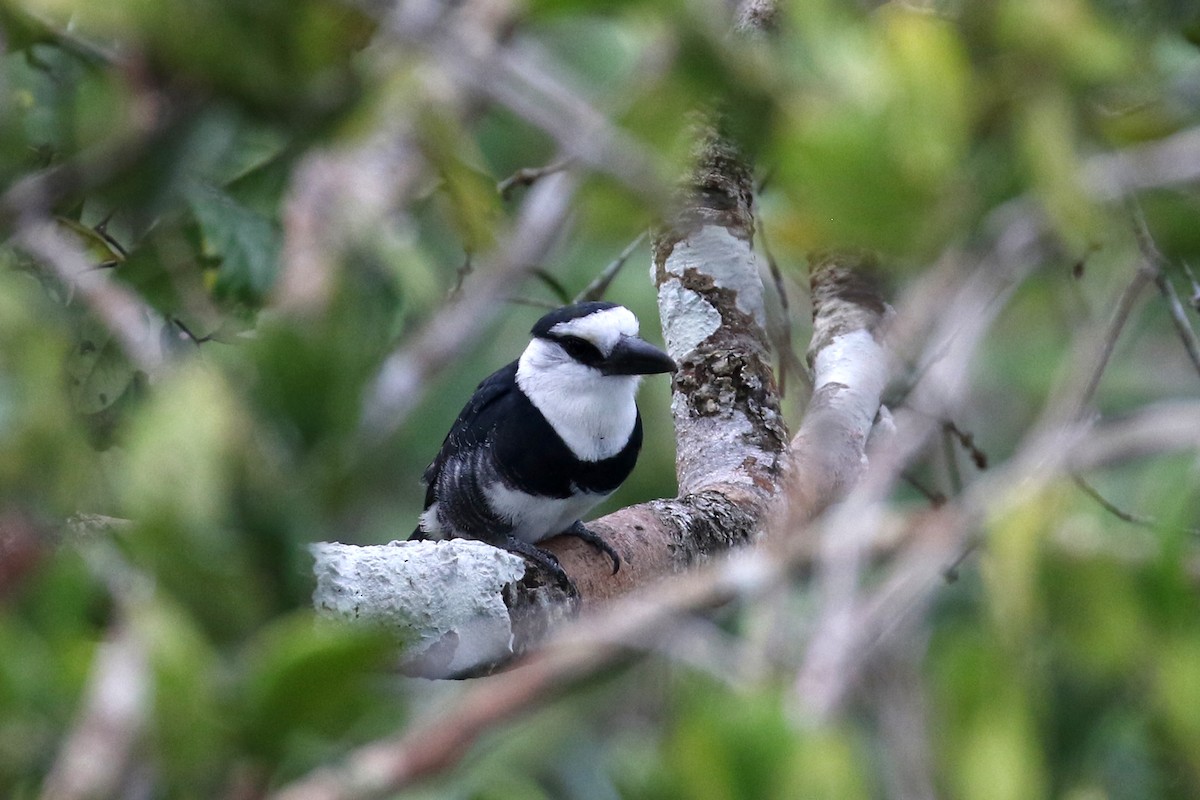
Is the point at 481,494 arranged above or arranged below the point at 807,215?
below

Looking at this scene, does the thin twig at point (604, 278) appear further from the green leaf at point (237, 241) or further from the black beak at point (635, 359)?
the green leaf at point (237, 241)

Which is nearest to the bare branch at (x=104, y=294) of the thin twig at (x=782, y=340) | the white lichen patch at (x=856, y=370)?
the thin twig at (x=782, y=340)

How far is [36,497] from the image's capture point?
0.89 meters

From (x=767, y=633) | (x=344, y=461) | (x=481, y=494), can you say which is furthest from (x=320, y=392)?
(x=481, y=494)

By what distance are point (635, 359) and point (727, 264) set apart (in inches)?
12.1

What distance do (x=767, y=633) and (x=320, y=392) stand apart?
37cm

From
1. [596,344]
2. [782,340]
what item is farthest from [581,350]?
[782,340]

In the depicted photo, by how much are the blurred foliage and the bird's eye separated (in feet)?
6.13

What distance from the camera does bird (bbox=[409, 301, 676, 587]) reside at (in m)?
2.89

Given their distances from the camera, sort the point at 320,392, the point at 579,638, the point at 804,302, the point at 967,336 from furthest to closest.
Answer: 1. the point at 804,302
2. the point at 967,336
3. the point at 579,638
4. the point at 320,392

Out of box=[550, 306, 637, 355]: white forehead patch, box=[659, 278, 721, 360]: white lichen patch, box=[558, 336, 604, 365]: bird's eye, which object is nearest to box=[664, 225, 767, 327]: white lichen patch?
box=[659, 278, 721, 360]: white lichen patch

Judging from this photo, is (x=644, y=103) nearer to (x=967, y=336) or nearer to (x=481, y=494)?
(x=967, y=336)

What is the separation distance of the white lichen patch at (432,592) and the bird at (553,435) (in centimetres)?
55

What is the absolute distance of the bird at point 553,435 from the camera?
289 centimetres
